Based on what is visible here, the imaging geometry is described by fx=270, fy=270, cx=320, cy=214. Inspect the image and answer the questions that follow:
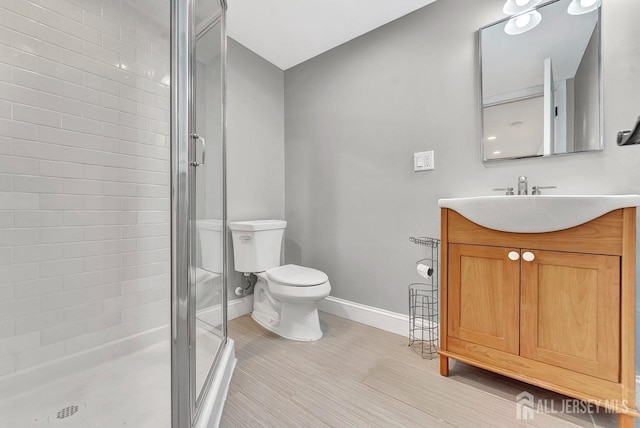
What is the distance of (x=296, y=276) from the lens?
67.7 inches

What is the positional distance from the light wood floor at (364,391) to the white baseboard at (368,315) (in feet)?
0.41

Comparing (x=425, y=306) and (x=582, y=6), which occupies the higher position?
(x=582, y=6)

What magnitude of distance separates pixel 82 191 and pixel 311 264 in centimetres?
153

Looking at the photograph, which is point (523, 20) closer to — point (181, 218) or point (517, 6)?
point (517, 6)

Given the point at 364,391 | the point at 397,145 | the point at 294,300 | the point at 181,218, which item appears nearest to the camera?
the point at 181,218

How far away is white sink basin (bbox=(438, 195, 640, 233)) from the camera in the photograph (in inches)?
37.7

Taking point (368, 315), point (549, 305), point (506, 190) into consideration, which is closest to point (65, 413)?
point (368, 315)

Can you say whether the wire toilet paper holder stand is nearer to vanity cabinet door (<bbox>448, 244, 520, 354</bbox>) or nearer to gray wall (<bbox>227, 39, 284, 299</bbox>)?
vanity cabinet door (<bbox>448, 244, 520, 354</bbox>)

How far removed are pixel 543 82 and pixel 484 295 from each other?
111cm

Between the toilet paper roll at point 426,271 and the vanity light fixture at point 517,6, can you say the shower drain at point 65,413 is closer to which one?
the toilet paper roll at point 426,271

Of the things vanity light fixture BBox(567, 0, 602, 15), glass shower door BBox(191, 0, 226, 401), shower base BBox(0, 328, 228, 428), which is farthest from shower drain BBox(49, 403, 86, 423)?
vanity light fixture BBox(567, 0, 602, 15)

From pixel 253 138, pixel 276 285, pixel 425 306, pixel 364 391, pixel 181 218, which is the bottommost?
pixel 364 391

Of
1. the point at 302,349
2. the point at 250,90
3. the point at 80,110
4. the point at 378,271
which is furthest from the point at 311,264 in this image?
the point at 80,110

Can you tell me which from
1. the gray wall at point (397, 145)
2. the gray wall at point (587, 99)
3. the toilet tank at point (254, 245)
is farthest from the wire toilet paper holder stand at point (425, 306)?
the toilet tank at point (254, 245)
